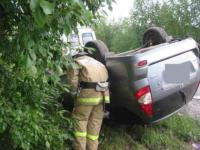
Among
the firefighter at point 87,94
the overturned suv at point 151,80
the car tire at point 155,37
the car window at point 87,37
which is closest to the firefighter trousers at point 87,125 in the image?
the firefighter at point 87,94

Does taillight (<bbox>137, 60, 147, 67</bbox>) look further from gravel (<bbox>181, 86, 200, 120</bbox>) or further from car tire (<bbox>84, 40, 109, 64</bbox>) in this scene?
gravel (<bbox>181, 86, 200, 120</bbox>)

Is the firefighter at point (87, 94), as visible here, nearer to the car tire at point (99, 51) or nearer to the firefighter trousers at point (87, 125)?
the firefighter trousers at point (87, 125)

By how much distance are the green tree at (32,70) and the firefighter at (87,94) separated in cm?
51

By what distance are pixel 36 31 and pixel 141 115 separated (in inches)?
91.8

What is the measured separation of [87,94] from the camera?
14.5 ft

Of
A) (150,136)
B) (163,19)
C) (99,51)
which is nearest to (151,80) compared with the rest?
(99,51)

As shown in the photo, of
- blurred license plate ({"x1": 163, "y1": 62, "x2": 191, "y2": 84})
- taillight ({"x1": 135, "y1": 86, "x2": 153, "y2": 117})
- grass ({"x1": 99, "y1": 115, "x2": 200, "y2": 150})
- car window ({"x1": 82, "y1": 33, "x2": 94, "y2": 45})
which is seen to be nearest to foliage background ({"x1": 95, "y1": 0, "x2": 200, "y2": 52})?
car window ({"x1": 82, "y1": 33, "x2": 94, "y2": 45})

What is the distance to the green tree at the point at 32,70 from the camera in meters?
2.20

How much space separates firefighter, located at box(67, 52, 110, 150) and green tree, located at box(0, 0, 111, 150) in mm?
509

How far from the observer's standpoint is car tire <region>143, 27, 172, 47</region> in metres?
5.68

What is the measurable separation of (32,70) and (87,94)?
2319 mm

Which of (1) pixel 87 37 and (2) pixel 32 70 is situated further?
(1) pixel 87 37

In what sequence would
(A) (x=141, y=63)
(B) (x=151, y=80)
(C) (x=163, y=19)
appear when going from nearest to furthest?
(A) (x=141, y=63) < (B) (x=151, y=80) < (C) (x=163, y=19)

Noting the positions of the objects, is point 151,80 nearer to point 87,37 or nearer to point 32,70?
A: point 32,70
